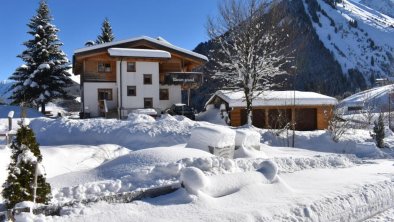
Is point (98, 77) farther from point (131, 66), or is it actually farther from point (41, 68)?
point (41, 68)

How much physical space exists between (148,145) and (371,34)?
672 ft

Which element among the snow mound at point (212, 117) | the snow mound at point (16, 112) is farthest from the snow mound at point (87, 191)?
the snow mound at point (16, 112)

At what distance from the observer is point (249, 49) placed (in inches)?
987

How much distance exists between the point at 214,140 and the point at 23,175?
748 cm

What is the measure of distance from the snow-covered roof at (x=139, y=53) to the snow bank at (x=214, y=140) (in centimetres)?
1671

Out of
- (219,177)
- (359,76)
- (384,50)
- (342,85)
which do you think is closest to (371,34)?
(384,50)

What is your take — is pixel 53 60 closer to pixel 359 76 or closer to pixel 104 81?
pixel 104 81

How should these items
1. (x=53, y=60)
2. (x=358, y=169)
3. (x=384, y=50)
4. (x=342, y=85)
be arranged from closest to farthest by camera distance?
(x=358, y=169) < (x=53, y=60) < (x=342, y=85) < (x=384, y=50)

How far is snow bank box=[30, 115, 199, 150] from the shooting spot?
723 inches

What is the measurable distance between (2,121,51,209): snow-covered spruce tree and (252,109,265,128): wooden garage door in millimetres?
25086

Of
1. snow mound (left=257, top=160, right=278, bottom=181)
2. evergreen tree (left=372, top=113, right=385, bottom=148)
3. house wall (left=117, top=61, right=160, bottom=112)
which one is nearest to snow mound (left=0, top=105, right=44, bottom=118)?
house wall (left=117, top=61, right=160, bottom=112)

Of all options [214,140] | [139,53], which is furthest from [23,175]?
[139,53]

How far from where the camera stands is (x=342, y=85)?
125 meters

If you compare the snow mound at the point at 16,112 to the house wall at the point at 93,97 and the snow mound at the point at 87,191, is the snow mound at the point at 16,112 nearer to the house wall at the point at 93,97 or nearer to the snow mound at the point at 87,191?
the house wall at the point at 93,97
